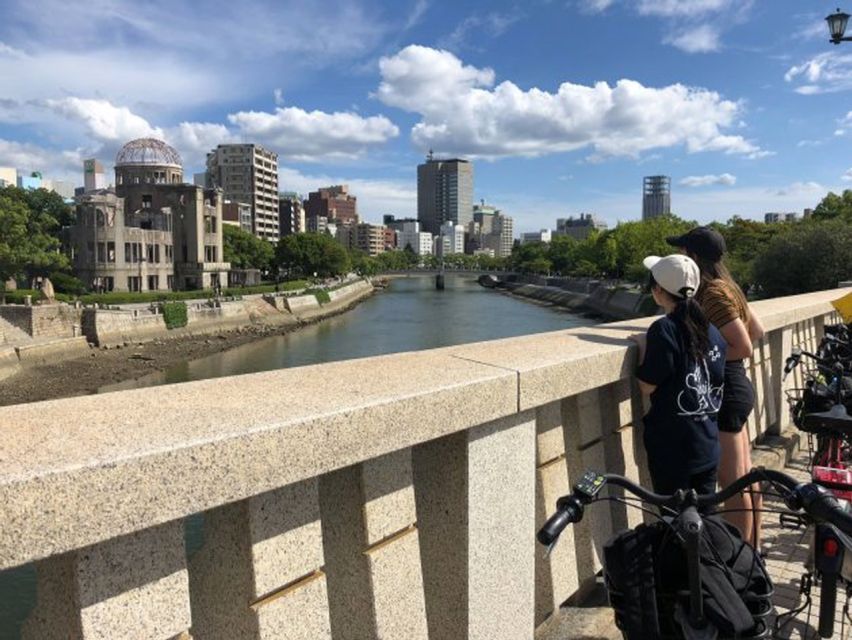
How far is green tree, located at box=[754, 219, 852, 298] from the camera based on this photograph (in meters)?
33.4

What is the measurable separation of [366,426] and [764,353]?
17.8ft

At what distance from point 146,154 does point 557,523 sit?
91.4m

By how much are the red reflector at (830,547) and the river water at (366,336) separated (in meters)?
10.3

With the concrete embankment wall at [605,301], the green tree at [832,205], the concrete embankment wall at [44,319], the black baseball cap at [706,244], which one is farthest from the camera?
the concrete embankment wall at [605,301]

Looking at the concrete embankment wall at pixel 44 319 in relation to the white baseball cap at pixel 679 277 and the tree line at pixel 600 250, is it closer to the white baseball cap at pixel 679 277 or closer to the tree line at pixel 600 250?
the tree line at pixel 600 250

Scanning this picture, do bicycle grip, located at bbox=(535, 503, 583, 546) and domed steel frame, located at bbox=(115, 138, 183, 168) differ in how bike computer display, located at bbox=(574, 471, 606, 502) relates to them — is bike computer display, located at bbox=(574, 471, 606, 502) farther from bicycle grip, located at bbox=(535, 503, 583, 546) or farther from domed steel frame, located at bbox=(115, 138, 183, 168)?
domed steel frame, located at bbox=(115, 138, 183, 168)

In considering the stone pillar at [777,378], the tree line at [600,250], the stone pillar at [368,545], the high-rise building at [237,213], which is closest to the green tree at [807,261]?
the tree line at [600,250]

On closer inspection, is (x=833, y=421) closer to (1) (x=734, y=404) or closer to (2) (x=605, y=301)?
(1) (x=734, y=404)

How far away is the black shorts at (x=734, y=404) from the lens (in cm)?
361

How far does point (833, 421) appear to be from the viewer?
150 inches

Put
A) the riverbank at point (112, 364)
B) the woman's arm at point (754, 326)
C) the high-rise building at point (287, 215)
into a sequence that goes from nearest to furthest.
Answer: the woman's arm at point (754, 326) → the riverbank at point (112, 364) → the high-rise building at point (287, 215)

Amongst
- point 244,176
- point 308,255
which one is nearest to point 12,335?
point 308,255

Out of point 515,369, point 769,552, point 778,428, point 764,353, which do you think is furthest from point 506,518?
point 778,428

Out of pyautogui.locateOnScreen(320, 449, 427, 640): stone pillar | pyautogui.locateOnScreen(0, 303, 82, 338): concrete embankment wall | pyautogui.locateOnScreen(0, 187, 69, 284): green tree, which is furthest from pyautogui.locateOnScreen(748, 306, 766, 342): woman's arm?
pyautogui.locateOnScreen(0, 187, 69, 284): green tree
